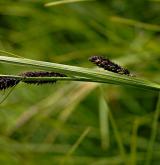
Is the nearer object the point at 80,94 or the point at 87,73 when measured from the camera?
the point at 87,73

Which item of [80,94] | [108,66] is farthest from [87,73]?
[80,94]

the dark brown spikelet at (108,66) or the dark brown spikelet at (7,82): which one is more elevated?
the dark brown spikelet at (108,66)

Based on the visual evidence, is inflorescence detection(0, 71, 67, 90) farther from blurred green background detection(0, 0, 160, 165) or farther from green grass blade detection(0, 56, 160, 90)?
blurred green background detection(0, 0, 160, 165)

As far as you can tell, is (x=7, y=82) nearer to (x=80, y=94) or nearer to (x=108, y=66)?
(x=108, y=66)

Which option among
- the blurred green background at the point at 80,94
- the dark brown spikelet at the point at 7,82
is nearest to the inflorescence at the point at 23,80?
the dark brown spikelet at the point at 7,82

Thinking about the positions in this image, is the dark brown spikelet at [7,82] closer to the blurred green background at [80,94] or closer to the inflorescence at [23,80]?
the inflorescence at [23,80]

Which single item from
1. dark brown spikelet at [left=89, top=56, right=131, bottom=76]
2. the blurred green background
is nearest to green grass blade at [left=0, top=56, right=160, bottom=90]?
dark brown spikelet at [left=89, top=56, right=131, bottom=76]
